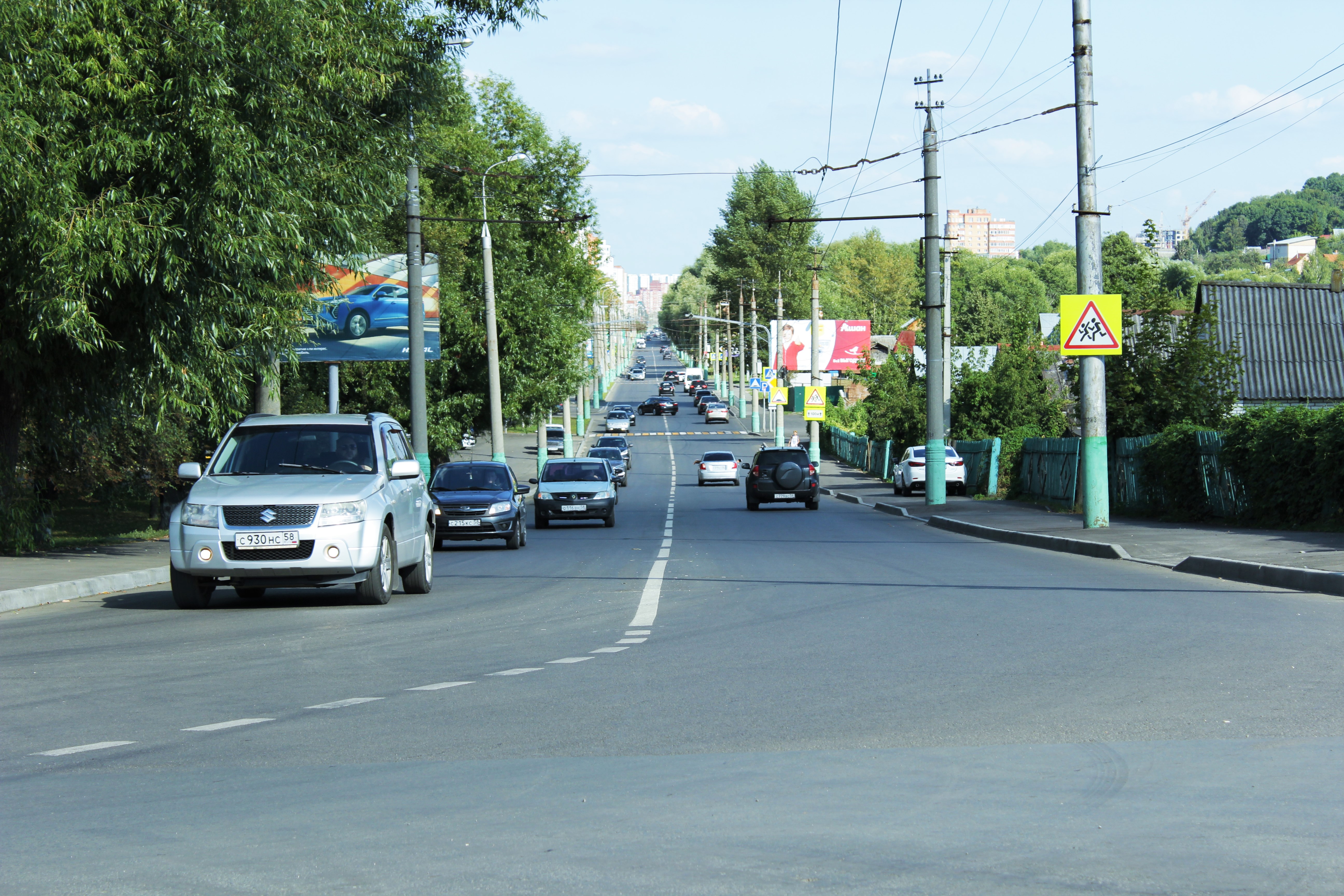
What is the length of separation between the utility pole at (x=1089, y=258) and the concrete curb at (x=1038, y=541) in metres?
1.03

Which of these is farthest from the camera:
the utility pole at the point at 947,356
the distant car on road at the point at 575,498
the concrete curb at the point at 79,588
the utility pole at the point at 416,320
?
the utility pole at the point at 947,356

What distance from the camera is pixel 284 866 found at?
A: 4.91 m

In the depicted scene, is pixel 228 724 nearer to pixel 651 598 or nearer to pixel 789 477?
pixel 651 598

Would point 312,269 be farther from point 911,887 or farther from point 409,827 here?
point 911,887

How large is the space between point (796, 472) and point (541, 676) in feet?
94.3

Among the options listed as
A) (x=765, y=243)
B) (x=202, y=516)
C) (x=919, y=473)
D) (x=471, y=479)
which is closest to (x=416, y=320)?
(x=471, y=479)

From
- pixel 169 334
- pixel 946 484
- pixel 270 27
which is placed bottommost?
pixel 946 484

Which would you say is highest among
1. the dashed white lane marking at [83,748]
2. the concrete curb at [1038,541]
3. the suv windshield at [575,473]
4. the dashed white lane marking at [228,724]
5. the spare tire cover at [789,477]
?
the suv windshield at [575,473]

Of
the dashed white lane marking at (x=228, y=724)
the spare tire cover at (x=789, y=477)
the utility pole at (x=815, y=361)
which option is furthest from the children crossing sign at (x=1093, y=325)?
the utility pole at (x=815, y=361)

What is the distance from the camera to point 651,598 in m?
14.8

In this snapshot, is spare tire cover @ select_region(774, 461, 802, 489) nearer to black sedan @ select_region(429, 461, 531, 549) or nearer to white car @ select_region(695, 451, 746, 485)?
black sedan @ select_region(429, 461, 531, 549)

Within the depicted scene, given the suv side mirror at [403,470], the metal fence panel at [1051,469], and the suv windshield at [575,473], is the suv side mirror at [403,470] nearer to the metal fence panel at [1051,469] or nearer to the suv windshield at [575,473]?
the suv windshield at [575,473]

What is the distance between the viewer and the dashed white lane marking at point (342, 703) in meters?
8.30

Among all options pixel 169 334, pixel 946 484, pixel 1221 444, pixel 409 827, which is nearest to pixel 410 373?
pixel 169 334
